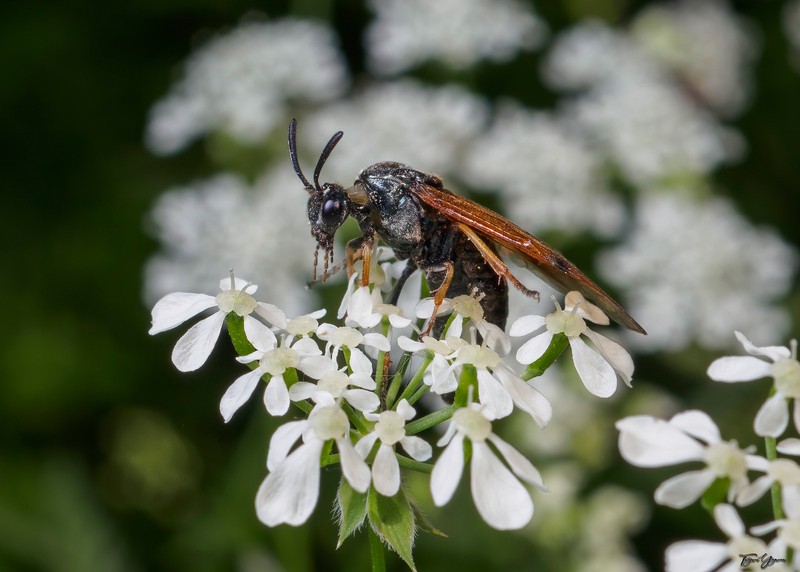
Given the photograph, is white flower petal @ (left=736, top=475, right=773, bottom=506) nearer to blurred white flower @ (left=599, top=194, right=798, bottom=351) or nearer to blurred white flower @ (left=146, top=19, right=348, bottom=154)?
blurred white flower @ (left=599, top=194, right=798, bottom=351)

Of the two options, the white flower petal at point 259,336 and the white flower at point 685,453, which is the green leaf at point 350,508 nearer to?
the white flower petal at point 259,336

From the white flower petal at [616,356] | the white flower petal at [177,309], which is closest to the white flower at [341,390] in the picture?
the white flower petal at [177,309]

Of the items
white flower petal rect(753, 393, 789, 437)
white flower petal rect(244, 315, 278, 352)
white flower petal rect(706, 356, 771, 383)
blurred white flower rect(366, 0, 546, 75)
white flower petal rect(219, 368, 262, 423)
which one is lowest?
blurred white flower rect(366, 0, 546, 75)

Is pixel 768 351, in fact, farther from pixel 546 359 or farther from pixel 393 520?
pixel 393 520

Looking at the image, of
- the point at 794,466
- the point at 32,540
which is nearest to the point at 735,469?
the point at 794,466

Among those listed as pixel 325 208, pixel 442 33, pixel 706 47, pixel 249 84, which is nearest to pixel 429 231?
pixel 325 208

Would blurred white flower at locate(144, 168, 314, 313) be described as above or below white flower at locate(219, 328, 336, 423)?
below

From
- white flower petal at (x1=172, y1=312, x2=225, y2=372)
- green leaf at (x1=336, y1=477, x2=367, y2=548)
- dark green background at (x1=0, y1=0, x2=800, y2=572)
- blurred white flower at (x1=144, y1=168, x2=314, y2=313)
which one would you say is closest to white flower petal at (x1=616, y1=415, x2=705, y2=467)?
green leaf at (x1=336, y1=477, x2=367, y2=548)
